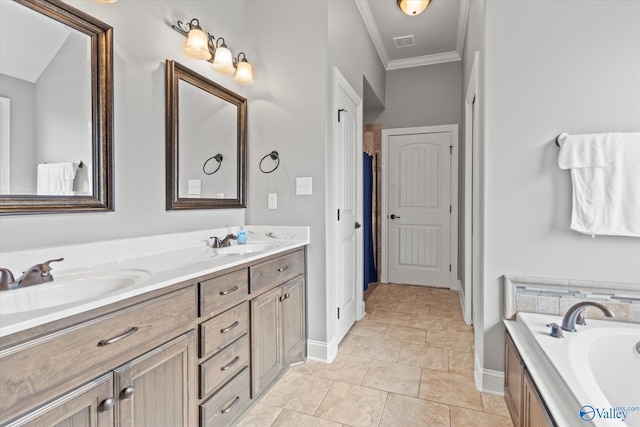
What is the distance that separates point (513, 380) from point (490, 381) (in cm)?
28

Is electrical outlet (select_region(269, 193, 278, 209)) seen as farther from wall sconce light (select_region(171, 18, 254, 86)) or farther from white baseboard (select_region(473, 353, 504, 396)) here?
white baseboard (select_region(473, 353, 504, 396))

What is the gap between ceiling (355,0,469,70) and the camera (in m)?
3.07

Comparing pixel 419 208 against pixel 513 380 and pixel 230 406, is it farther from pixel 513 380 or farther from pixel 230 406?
pixel 230 406

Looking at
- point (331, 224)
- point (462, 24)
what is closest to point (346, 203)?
point (331, 224)

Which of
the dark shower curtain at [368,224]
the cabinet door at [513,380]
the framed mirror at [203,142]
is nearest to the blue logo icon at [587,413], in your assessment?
the cabinet door at [513,380]

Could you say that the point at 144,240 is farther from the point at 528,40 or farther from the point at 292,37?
the point at 528,40

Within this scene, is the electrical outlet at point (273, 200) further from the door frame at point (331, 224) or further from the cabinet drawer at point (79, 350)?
the cabinet drawer at point (79, 350)

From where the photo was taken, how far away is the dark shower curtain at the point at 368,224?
3.86 meters

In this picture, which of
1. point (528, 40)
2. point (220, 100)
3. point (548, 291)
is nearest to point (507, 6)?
point (528, 40)

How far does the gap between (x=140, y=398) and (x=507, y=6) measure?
8.54 ft

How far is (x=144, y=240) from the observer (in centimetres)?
167

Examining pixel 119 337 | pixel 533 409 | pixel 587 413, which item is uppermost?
pixel 119 337

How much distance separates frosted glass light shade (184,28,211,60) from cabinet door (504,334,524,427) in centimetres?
237

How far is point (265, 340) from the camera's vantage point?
6.04ft
